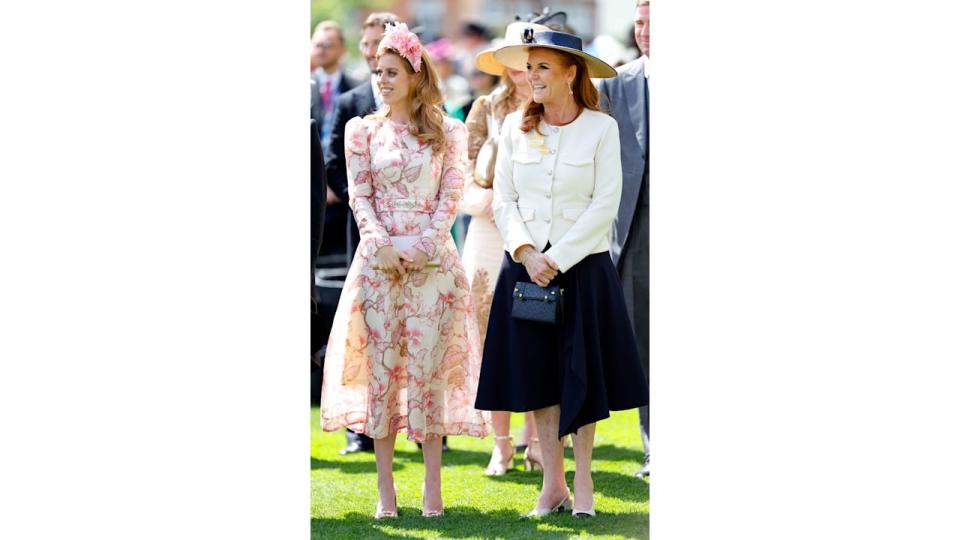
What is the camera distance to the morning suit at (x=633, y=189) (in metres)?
6.82

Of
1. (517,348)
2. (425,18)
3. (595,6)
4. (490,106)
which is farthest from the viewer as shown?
(425,18)

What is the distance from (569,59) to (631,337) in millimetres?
1114

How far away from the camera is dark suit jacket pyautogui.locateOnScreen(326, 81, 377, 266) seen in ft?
24.7

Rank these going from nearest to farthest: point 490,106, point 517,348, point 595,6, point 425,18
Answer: point 517,348 → point 490,106 → point 595,6 → point 425,18

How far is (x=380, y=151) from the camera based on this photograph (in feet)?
20.0

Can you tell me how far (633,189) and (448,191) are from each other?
1.08 m

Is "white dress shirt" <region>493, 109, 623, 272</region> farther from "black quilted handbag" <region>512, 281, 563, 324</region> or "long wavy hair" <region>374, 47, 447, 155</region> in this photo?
"long wavy hair" <region>374, 47, 447, 155</region>

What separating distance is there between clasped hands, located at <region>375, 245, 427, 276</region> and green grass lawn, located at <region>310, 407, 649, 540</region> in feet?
3.24

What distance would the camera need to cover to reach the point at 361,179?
20.0 feet

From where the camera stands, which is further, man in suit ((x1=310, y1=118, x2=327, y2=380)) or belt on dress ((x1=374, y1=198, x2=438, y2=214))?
man in suit ((x1=310, y1=118, x2=327, y2=380))

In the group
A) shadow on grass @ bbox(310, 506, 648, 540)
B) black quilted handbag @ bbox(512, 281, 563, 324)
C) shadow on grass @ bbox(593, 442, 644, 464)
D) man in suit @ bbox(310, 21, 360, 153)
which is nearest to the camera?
shadow on grass @ bbox(310, 506, 648, 540)

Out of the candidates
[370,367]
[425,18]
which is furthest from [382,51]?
[425,18]

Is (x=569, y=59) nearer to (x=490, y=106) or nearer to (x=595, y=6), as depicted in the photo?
(x=490, y=106)

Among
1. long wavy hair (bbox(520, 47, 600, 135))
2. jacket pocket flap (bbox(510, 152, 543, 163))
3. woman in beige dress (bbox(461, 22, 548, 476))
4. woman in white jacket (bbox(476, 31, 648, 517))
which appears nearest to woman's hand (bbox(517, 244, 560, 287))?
woman in white jacket (bbox(476, 31, 648, 517))
